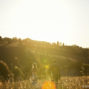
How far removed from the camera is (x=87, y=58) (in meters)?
77.9

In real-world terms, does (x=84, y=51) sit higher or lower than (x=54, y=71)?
higher

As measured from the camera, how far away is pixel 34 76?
9586mm

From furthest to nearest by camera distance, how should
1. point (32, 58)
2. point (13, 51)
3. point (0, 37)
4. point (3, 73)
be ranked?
point (0, 37), point (13, 51), point (32, 58), point (3, 73)

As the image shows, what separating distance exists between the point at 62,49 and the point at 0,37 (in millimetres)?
32834

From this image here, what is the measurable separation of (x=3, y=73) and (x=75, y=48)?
254 feet

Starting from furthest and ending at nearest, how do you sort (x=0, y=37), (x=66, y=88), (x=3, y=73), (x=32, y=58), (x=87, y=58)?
(x=87, y=58) < (x=0, y=37) < (x=32, y=58) < (x=3, y=73) < (x=66, y=88)

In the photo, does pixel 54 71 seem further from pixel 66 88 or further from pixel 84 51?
pixel 84 51

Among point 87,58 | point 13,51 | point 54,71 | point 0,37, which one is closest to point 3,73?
point 54,71

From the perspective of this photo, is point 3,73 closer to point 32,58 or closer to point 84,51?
point 32,58

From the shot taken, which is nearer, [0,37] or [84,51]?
[0,37]

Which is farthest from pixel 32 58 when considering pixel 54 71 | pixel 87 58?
pixel 87 58

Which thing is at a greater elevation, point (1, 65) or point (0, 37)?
point (0, 37)

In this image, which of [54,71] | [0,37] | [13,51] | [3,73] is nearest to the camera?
[54,71]

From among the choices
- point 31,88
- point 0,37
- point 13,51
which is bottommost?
point 31,88
